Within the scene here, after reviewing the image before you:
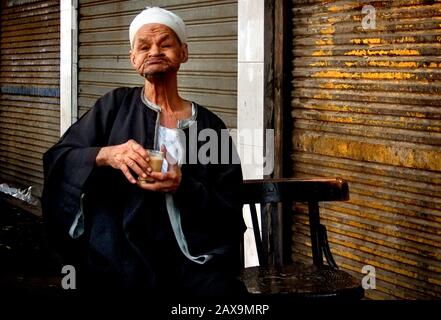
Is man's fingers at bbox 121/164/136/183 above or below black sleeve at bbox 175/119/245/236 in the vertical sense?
above

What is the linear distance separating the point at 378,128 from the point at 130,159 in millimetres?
2599

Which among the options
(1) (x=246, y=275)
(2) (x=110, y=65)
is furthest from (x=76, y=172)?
(2) (x=110, y=65)

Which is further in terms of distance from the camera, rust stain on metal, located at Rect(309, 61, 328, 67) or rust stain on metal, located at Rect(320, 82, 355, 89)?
Answer: rust stain on metal, located at Rect(309, 61, 328, 67)

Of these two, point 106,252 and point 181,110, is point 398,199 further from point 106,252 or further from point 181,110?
point 106,252

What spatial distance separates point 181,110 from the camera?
4.16m

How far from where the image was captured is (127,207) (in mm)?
3900

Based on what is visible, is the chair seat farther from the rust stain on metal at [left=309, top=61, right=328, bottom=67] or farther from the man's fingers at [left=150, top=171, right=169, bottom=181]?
the rust stain on metal at [left=309, top=61, right=328, bottom=67]

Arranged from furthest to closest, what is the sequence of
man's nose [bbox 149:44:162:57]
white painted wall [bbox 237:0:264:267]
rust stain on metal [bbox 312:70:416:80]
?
white painted wall [bbox 237:0:264:267] → rust stain on metal [bbox 312:70:416:80] → man's nose [bbox 149:44:162:57]

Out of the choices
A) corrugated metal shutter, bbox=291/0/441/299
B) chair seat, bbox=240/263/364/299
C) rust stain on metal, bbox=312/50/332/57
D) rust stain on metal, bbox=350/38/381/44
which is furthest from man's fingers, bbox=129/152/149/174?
rust stain on metal, bbox=312/50/332/57

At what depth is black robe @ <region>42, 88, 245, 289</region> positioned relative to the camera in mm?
3875

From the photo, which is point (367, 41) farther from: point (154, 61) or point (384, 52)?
point (154, 61)

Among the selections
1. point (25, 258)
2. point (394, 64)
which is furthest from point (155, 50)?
point (25, 258)

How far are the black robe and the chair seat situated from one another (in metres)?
0.30

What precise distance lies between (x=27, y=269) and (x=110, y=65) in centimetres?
250
